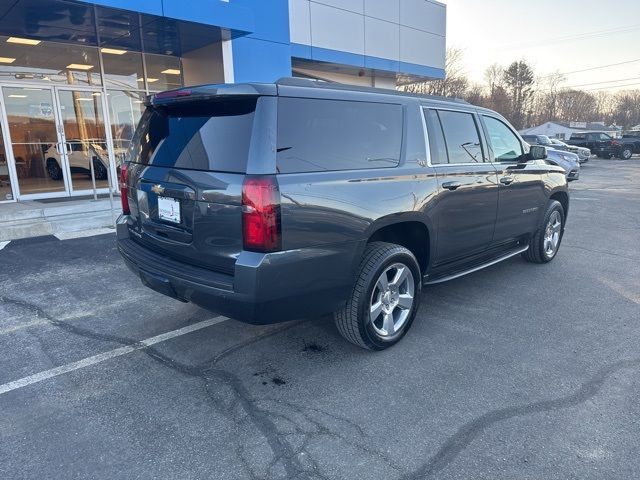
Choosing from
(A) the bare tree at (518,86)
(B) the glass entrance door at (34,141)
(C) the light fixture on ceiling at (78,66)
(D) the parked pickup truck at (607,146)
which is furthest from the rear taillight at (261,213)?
(A) the bare tree at (518,86)

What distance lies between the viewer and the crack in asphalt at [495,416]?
2453 millimetres

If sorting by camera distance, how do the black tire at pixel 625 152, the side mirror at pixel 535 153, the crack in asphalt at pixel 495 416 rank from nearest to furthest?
the crack in asphalt at pixel 495 416 < the side mirror at pixel 535 153 < the black tire at pixel 625 152

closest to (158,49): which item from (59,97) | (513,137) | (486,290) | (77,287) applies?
(59,97)

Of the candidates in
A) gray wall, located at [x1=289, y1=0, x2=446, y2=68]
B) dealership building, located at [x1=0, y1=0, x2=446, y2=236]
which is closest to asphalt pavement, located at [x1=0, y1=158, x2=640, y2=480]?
dealership building, located at [x1=0, y1=0, x2=446, y2=236]

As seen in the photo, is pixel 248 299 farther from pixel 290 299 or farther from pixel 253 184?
pixel 253 184

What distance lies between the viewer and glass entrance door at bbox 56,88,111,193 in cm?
1053

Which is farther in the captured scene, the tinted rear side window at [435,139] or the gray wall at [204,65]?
the gray wall at [204,65]

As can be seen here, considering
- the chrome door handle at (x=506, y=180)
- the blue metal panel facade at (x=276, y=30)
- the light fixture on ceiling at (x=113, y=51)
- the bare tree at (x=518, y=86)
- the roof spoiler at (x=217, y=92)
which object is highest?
the bare tree at (x=518, y=86)

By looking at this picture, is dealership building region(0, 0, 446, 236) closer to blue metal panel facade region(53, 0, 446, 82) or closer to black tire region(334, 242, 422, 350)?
blue metal panel facade region(53, 0, 446, 82)

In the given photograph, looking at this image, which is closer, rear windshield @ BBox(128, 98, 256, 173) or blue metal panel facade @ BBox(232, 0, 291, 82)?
rear windshield @ BBox(128, 98, 256, 173)

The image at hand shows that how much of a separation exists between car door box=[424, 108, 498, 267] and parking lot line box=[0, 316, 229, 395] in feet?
7.28

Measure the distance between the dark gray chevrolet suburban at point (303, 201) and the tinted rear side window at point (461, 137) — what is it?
0.02m

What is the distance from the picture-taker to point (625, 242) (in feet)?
24.2

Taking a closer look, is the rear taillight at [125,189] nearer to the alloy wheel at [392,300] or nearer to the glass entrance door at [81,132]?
the alloy wheel at [392,300]
